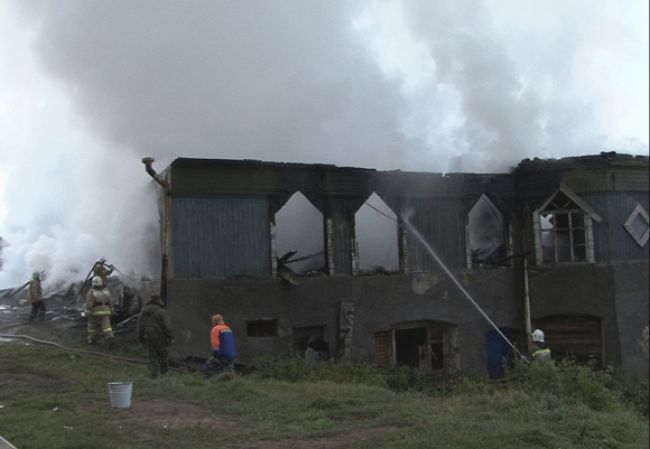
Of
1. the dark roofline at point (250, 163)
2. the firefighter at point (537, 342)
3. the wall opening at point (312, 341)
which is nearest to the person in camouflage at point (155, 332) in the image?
the dark roofline at point (250, 163)

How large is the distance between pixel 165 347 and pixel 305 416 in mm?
3698

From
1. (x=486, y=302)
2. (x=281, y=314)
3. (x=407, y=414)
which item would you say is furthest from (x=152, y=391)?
(x=486, y=302)

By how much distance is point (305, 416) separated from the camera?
941 cm

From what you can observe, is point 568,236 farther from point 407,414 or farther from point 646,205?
point 407,414

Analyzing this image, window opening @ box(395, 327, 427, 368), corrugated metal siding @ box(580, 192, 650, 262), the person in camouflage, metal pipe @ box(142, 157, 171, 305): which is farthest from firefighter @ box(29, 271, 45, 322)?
corrugated metal siding @ box(580, 192, 650, 262)

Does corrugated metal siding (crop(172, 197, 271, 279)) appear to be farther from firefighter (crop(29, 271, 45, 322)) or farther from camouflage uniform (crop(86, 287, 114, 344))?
firefighter (crop(29, 271, 45, 322))

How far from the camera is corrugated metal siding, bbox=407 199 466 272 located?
17.4 meters

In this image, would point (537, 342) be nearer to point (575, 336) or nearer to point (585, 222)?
point (575, 336)

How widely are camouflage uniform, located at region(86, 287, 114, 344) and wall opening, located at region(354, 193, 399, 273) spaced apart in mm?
6208

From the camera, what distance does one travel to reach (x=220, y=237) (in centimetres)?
1523

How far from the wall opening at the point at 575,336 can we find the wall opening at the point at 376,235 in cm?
419

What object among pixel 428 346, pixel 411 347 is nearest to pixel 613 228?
pixel 428 346

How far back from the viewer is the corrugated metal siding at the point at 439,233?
57.2 feet

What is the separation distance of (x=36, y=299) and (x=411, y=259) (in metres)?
8.40
